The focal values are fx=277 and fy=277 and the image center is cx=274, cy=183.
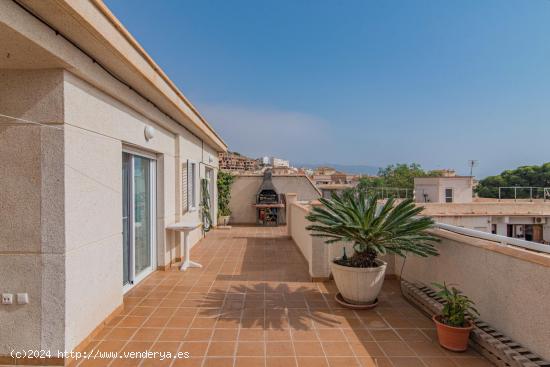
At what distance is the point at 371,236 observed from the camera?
3771 millimetres

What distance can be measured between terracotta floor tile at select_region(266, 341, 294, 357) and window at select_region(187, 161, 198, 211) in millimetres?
4931

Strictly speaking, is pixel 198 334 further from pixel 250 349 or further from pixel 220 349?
pixel 250 349

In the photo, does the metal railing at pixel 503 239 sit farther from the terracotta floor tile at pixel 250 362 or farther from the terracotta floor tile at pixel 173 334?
the terracotta floor tile at pixel 173 334

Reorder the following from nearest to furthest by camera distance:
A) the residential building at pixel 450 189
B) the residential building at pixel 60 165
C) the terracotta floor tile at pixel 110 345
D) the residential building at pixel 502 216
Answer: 1. the residential building at pixel 60 165
2. the terracotta floor tile at pixel 110 345
3. the residential building at pixel 502 216
4. the residential building at pixel 450 189

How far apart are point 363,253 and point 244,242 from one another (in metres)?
5.07

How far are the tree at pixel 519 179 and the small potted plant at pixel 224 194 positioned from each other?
4142 centimetres

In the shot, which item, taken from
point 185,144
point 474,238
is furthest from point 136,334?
point 185,144

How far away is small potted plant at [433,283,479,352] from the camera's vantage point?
9.16 ft

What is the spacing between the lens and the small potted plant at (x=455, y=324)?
9.16 feet

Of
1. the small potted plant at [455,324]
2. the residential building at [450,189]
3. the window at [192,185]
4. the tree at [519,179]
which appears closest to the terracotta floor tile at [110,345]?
the small potted plant at [455,324]

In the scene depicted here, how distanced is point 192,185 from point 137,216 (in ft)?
9.63

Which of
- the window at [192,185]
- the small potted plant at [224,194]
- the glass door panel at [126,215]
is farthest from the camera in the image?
the small potted plant at [224,194]

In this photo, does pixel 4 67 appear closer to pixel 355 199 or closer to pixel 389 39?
pixel 355 199

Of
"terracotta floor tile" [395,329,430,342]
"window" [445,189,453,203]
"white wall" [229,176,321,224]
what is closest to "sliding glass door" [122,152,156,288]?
"terracotta floor tile" [395,329,430,342]
